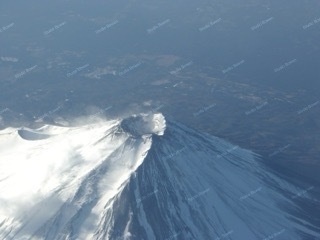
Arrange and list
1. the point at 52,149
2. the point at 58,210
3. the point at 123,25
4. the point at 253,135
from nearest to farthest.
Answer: the point at 58,210 → the point at 52,149 → the point at 253,135 → the point at 123,25

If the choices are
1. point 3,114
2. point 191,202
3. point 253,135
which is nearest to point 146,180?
point 191,202

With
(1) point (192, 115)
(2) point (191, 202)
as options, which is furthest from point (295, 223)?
(1) point (192, 115)

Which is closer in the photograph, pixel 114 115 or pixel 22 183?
pixel 22 183

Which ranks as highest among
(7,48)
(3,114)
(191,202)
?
(7,48)

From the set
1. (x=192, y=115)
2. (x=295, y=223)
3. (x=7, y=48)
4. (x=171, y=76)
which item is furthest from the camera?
(x=7, y=48)

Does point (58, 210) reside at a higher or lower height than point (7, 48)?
lower

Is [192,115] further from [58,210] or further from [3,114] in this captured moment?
[58,210]

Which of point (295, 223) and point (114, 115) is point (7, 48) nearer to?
point (114, 115)
